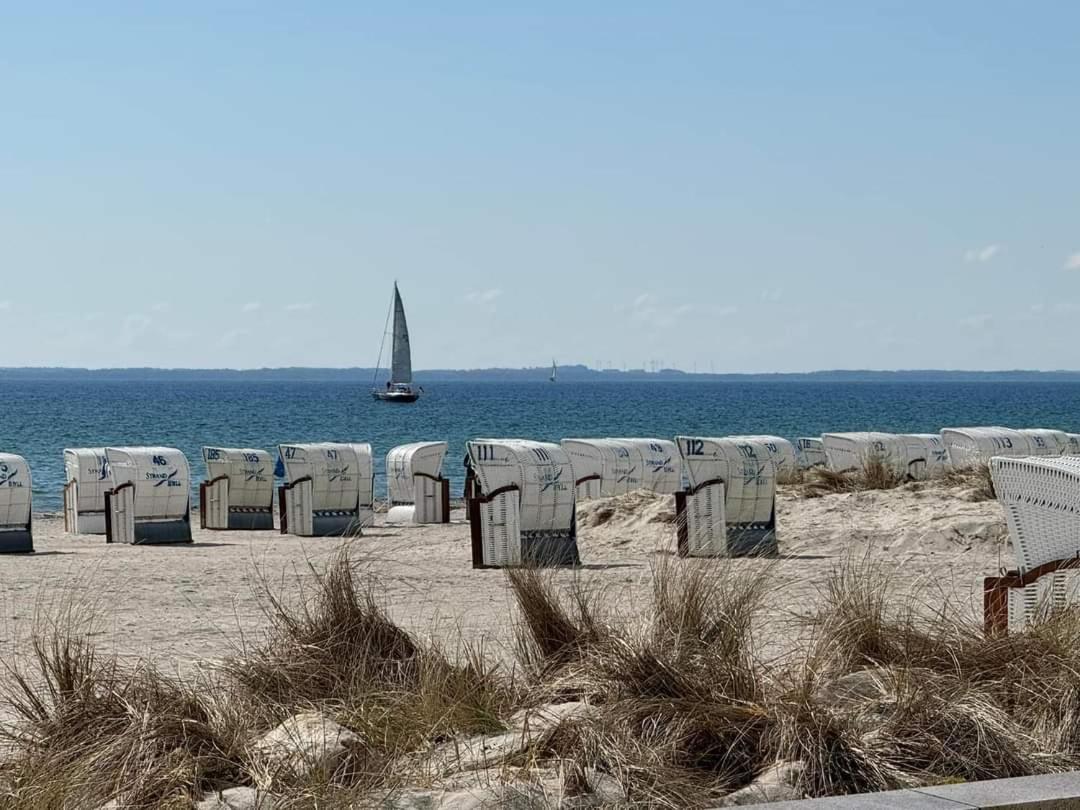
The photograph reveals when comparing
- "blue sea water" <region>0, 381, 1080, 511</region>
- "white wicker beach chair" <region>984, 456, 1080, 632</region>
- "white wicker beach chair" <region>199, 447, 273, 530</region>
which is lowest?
"blue sea water" <region>0, 381, 1080, 511</region>

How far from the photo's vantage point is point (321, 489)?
70.7 feet

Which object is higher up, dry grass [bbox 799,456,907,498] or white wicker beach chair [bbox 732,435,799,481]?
white wicker beach chair [bbox 732,435,799,481]

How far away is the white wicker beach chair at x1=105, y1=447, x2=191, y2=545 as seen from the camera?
20.2 meters

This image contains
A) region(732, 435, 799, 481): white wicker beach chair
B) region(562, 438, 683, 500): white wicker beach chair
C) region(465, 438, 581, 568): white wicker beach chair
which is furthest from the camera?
region(562, 438, 683, 500): white wicker beach chair

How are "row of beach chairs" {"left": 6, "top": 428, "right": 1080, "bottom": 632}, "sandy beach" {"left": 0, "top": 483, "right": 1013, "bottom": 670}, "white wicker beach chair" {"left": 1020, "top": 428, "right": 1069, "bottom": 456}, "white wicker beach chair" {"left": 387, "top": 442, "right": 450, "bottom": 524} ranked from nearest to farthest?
"row of beach chairs" {"left": 6, "top": 428, "right": 1080, "bottom": 632}
"sandy beach" {"left": 0, "top": 483, "right": 1013, "bottom": 670}
"white wicker beach chair" {"left": 387, "top": 442, "right": 450, "bottom": 524}
"white wicker beach chair" {"left": 1020, "top": 428, "right": 1069, "bottom": 456}

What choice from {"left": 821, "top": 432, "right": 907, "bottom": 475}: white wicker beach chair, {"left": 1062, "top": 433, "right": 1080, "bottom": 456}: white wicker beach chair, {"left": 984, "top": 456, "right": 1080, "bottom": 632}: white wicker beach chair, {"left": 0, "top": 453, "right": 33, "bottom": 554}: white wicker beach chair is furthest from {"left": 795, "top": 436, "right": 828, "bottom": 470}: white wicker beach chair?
{"left": 984, "top": 456, "right": 1080, "bottom": 632}: white wicker beach chair

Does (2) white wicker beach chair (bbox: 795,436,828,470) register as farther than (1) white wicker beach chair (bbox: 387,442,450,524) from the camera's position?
Yes

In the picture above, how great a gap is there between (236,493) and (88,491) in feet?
7.40

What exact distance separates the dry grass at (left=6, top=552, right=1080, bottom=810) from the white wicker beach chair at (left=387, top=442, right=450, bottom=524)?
16.8 meters

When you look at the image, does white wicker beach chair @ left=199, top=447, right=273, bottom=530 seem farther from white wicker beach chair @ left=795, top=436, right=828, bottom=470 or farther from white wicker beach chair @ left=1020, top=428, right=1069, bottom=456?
white wicker beach chair @ left=1020, top=428, right=1069, bottom=456

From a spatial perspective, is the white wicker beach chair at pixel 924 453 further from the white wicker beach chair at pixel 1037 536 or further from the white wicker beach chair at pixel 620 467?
the white wicker beach chair at pixel 1037 536

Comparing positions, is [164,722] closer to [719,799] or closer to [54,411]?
[719,799]

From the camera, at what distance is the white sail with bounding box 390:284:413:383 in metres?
100

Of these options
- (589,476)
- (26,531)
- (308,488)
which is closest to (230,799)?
(26,531)
